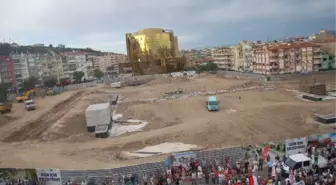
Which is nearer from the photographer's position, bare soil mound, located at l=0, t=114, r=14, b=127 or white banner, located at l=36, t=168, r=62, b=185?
white banner, located at l=36, t=168, r=62, b=185

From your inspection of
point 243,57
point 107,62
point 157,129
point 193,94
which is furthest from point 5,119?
point 107,62

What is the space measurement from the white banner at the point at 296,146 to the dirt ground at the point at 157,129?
760 centimetres

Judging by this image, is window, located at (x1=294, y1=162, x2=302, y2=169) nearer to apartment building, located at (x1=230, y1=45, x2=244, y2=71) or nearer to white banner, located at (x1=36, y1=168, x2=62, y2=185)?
white banner, located at (x1=36, y1=168, x2=62, y2=185)

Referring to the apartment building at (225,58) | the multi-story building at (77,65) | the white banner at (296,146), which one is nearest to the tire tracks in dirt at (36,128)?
the white banner at (296,146)

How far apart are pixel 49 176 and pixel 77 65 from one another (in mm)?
96134

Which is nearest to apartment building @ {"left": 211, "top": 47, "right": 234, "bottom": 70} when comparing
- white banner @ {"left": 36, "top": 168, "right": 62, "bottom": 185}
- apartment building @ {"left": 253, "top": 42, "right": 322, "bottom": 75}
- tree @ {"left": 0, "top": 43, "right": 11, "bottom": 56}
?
apartment building @ {"left": 253, "top": 42, "right": 322, "bottom": 75}

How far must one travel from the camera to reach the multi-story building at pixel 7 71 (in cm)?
8412

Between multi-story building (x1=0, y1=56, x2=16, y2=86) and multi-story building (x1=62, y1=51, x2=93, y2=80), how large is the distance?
1709 centimetres

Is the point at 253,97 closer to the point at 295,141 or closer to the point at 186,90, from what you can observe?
the point at 186,90

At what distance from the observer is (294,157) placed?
16.2m

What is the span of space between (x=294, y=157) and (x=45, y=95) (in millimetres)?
54775

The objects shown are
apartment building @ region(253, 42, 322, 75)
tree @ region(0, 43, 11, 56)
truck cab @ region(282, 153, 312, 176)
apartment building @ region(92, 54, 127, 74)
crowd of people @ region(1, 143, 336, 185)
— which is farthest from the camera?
apartment building @ region(92, 54, 127, 74)

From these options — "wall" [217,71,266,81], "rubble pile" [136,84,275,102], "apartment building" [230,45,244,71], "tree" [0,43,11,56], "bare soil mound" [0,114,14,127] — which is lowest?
"bare soil mound" [0,114,14,127]

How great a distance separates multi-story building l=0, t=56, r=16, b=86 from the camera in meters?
84.1
